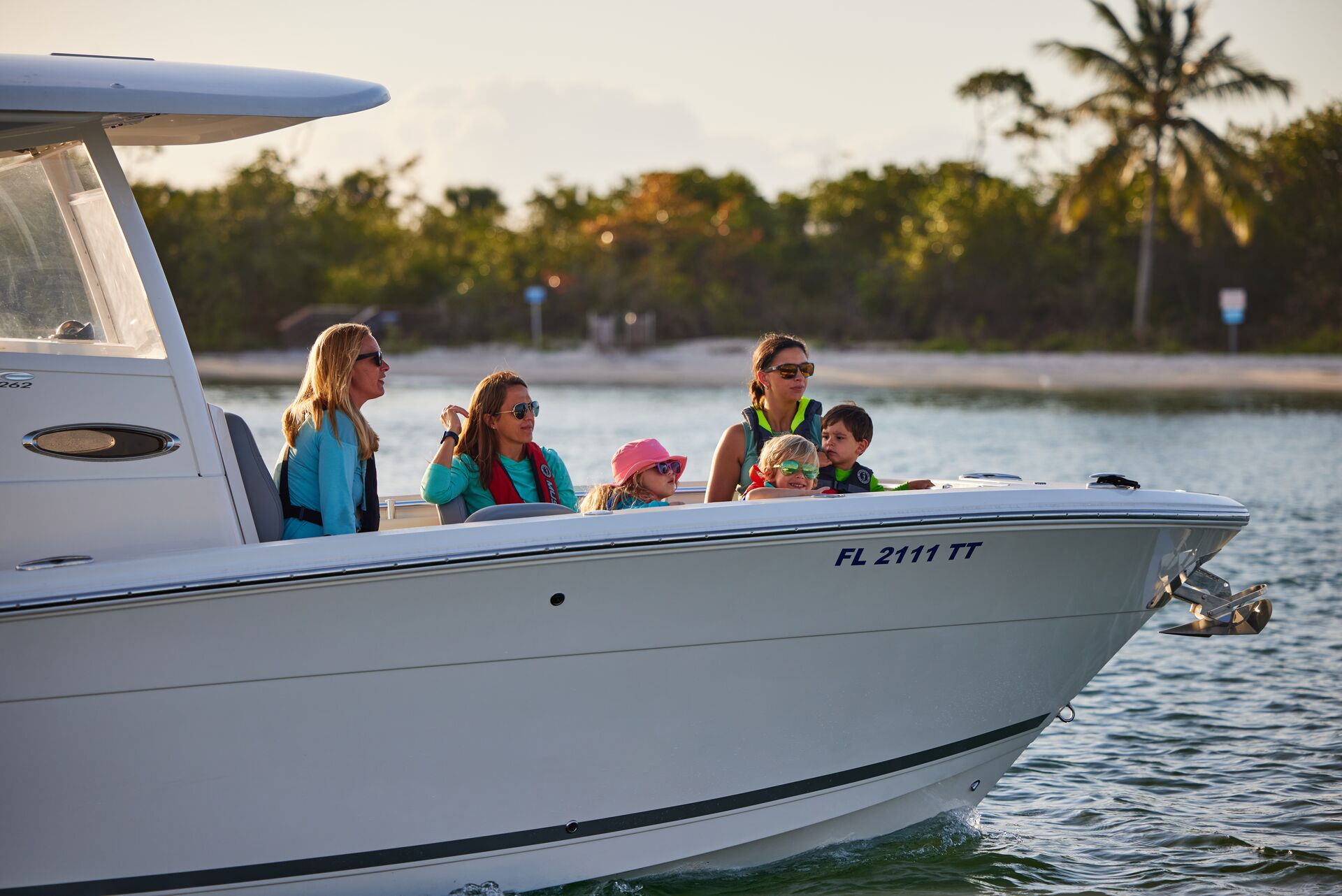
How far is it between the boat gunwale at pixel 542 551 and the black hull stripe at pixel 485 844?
31.9 inches

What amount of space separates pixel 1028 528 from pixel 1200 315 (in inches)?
1253

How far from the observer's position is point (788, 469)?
12.4 ft

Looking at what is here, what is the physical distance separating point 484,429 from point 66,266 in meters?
1.29

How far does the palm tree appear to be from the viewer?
2953 centimetres

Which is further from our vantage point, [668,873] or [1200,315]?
[1200,315]

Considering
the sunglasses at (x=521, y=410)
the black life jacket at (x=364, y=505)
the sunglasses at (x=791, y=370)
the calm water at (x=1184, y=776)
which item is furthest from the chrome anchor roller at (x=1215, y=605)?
the black life jacket at (x=364, y=505)

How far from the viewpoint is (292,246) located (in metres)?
42.2

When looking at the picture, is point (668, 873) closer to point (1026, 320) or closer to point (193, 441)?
point (193, 441)

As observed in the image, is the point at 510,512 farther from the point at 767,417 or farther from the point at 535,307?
the point at 535,307

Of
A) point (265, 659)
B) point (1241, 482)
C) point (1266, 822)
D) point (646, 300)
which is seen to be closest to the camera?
point (265, 659)

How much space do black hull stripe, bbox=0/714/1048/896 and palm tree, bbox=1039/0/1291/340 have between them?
94.4 ft

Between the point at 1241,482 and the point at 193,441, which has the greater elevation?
the point at 193,441

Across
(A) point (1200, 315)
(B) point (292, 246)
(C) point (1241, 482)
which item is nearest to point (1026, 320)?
(A) point (1200, 315)

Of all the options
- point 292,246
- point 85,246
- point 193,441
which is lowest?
point 193,441
